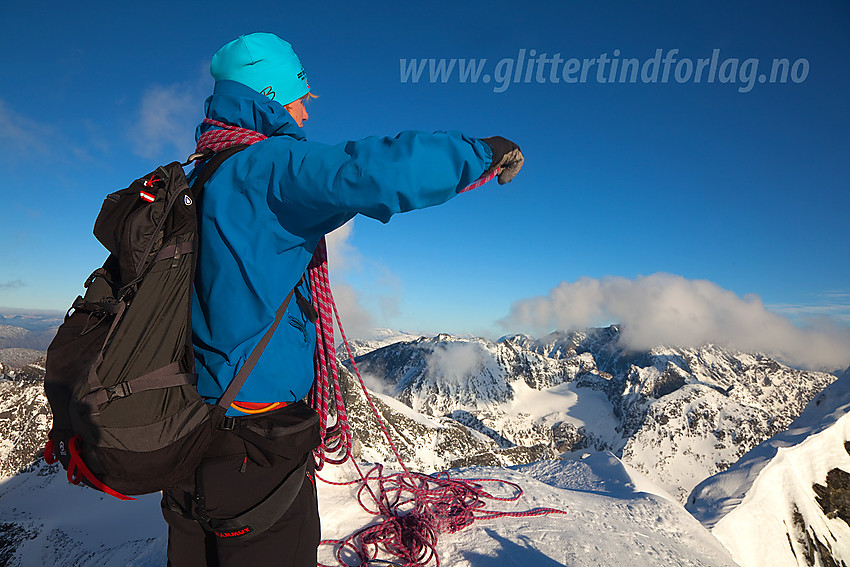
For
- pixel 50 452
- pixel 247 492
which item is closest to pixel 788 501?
pixel 247 492

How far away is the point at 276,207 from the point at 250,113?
1.00 meters

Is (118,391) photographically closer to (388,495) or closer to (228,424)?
(228,424)

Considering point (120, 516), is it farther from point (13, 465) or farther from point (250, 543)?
point (250, 543)

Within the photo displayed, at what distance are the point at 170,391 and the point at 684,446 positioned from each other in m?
214

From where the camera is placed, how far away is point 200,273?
2.30 m

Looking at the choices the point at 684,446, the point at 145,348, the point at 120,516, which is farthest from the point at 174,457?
the point at 684,446

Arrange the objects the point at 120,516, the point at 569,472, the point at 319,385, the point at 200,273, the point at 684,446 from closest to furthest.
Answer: the point at 200,273 → the point at 319,385 → the point at 569,472 → the point at 120,516 → the point at 684,446

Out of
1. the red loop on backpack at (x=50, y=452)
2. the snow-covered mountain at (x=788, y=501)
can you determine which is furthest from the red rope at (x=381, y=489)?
the snow-covered mountain at (x=788, y=501)

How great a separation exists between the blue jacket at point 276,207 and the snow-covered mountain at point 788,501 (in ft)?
32.0

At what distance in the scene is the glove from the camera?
2.30m

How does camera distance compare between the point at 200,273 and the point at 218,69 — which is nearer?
the point at 200,273

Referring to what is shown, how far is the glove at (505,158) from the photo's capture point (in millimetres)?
2305

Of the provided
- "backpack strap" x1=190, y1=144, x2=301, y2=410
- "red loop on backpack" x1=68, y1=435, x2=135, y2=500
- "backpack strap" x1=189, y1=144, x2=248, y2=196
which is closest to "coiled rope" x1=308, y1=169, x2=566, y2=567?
"backpack strap" x1=190, y1=144, x2=301, y2=410

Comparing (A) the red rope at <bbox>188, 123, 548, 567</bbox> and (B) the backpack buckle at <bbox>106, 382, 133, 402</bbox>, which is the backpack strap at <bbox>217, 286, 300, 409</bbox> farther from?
(A) the red rope at <bbox>188, 123, 548, 567</bbox>
